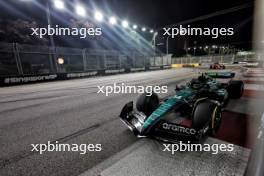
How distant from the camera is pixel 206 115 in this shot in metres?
2.17

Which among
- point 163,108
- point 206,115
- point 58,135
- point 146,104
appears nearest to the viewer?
point 206,115

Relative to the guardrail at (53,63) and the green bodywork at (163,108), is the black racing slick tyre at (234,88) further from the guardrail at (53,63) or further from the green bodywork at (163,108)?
the guardrail at (53,63)

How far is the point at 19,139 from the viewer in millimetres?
2564

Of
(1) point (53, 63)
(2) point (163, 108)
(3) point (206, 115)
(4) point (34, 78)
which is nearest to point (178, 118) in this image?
(2) point (163, 108)

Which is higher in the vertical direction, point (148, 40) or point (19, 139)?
point (148, 40)

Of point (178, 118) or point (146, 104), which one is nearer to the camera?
point (146, 104)

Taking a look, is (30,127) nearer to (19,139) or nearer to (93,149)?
(19,139)

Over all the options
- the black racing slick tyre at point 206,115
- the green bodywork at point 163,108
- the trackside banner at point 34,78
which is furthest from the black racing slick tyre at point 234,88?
the trackside banner at point 34,78

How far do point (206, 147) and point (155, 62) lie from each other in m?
25.8

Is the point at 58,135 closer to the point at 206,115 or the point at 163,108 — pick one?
the point at 163,108

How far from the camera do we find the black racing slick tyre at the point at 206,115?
2.14m

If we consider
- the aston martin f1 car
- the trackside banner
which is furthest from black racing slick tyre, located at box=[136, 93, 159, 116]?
the trackside banner

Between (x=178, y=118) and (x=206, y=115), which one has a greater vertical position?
(x=206, y=115)

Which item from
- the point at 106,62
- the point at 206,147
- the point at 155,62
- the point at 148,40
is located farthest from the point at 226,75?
the point at 148,40
